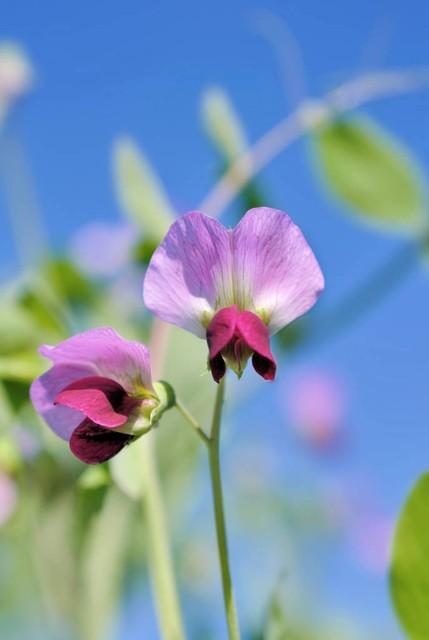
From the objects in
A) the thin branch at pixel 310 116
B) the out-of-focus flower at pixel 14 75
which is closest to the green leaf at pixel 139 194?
the thin branch at pixel 310 116

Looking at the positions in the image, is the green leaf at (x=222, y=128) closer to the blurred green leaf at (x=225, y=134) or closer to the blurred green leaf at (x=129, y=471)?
the blurred green leaf at (x=225, y=134)

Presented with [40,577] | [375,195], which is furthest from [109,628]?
[375,195]

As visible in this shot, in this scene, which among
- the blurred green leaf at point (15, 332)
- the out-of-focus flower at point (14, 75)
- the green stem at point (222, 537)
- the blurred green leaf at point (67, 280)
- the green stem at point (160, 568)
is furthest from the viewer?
the out-of-focus flower at point (14, 75)

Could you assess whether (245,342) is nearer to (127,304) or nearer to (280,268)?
(280,268)

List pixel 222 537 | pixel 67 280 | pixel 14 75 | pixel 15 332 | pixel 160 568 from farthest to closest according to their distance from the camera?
pixel 14 75, pixel 67 280, pixel 15 332, pixel 160 568, pixel 222 537

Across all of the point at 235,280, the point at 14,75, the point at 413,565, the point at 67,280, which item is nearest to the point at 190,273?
the point at 235,280

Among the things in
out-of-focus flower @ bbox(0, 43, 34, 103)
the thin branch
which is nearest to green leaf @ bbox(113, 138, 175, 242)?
the thin branch

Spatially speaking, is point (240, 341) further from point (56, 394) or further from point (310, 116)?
point (310, 116)

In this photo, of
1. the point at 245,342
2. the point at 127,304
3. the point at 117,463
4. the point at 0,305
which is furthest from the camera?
the point at 127,304
